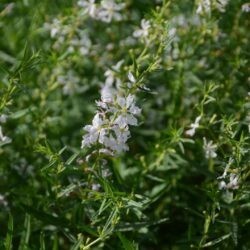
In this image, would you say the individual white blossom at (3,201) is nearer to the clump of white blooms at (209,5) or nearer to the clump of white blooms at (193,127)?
the clump of white blooms at (193,127)

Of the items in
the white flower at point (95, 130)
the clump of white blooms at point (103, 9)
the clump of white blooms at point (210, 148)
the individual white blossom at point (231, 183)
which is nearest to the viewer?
the white flower at point (95, 130)

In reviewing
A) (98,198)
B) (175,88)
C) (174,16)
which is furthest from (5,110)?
(174,16)

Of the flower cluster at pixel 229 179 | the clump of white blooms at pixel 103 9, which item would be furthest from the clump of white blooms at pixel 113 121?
the clump of white blooms at pixel 103 9

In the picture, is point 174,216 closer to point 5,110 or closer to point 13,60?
point 5,110

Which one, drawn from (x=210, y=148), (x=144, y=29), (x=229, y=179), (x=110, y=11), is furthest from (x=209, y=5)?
(x=229, y=179)

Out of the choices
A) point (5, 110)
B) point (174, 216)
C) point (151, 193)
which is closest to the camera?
point (5, 110)

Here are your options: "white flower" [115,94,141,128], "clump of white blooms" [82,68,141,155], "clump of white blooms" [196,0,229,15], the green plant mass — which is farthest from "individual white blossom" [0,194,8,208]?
"clump of white blooms" [196,0,229,15]

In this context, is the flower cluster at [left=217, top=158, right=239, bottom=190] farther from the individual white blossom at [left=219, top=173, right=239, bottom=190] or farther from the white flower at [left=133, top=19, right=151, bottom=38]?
the white flower at [left=133, top=19, right=151, bottom=38]
